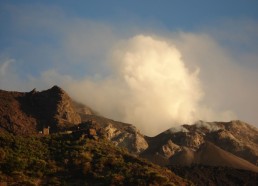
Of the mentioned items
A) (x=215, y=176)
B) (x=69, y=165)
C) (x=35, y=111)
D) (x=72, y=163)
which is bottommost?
(x=69, y=165)

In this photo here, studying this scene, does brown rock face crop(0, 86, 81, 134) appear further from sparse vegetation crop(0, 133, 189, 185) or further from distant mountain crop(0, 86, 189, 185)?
sparse vegetation crop(0, 133, 189, 185)

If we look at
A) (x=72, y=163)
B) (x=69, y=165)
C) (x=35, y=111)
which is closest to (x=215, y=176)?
(x=72, y=163)

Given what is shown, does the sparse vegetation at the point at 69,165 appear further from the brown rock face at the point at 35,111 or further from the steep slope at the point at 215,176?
the brown rock face at the point at 35,111

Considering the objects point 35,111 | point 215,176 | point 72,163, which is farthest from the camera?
point 35,111

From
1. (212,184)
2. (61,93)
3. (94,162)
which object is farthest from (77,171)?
(61,93)

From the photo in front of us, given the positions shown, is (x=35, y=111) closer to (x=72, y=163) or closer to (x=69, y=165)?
(x=72, y=163)

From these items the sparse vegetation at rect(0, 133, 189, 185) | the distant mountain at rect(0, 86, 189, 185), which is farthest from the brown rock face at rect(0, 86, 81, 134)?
the sparse vegetation at rect(0, 133, 189, 185)

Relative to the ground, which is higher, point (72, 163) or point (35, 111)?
point (35, 111)

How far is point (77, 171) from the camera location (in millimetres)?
86250

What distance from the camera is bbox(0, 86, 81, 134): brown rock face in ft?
467

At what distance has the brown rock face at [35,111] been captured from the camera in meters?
142

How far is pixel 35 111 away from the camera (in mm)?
156625

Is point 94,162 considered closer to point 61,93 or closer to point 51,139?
point 51,139

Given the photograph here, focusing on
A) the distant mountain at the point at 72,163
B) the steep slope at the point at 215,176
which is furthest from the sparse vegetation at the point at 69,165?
the steep slope at the point at 215,176
